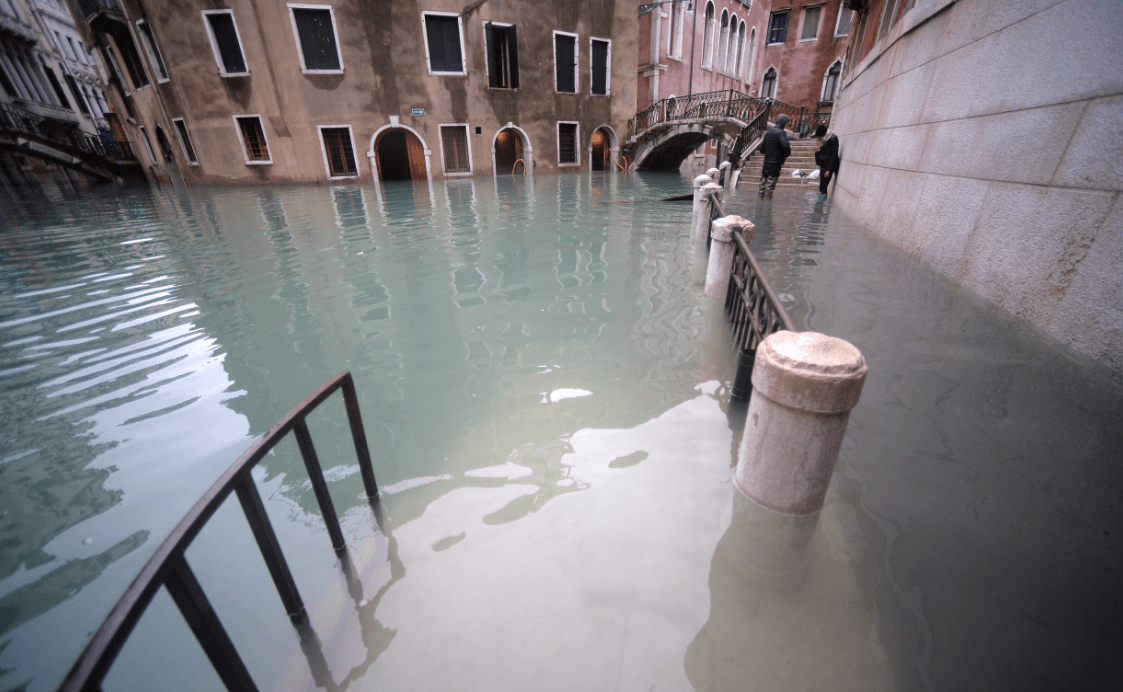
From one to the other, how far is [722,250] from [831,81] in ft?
107

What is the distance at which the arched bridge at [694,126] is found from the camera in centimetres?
1764

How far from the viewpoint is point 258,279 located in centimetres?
623

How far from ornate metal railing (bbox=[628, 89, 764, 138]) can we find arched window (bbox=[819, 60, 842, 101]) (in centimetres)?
928

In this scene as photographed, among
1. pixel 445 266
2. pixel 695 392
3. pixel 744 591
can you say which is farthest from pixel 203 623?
pixel 445 266

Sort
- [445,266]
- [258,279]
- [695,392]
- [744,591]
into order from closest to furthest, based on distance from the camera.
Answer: [744,591] < [695,392] < [258,279] < [445,266]

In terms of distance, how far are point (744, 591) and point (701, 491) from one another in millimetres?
629

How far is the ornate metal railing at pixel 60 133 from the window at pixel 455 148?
17.2 meters

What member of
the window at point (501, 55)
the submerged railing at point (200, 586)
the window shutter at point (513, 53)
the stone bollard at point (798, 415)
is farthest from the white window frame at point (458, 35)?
the stone bollard at point (798, 415)

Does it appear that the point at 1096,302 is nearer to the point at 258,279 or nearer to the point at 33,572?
the point at 33,572

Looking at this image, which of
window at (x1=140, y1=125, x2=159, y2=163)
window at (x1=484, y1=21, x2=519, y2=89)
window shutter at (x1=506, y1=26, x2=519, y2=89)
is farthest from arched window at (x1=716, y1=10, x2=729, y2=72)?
window at (x1=140, y1=125, x2=159, y2=163)

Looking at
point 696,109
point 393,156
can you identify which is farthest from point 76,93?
point 696,109

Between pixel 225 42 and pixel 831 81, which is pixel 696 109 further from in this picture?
pixel 225 42

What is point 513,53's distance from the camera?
21.0 meters

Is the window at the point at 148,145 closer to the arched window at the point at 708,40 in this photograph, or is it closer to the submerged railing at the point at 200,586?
the submerged railing at the point at 200,586
